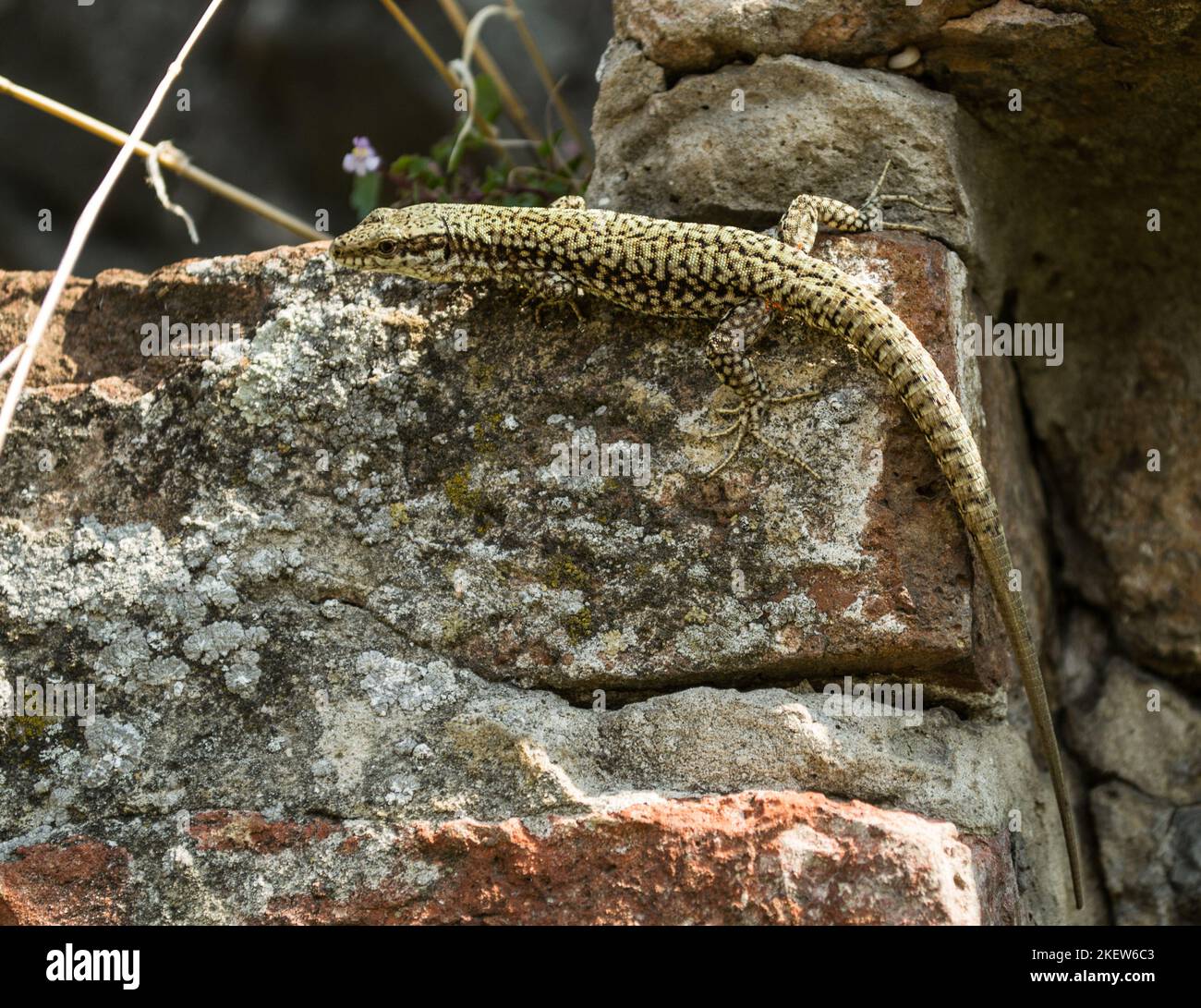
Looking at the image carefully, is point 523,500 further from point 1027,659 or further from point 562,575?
point 1027,659

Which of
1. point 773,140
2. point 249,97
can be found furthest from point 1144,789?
point 249,97

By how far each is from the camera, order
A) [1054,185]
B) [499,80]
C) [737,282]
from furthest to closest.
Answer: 1. [499,80]
2. [1054,185]
3. [737,282]

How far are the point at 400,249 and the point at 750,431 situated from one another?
3.39 feet

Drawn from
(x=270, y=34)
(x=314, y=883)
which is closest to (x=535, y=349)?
(x=314, y=883)

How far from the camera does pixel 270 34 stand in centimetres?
499

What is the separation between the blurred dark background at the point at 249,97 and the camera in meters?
4.92

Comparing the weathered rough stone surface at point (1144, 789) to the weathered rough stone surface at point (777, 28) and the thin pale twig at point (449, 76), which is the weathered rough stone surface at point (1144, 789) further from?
the thin pale twig at point (449, 76)

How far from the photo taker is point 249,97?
197 inches

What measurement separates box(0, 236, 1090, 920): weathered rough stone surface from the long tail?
7cm

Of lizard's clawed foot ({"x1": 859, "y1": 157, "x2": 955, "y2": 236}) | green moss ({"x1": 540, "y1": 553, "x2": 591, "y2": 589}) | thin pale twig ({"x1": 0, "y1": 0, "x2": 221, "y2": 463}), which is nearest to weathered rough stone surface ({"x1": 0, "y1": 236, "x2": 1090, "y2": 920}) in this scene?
green moss ({"x1": 540, "y1": 553, "x2": 591, "y2": 589})

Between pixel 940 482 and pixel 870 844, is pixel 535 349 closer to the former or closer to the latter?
pixel 940 482

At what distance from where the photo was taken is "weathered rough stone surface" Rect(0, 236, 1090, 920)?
262cm

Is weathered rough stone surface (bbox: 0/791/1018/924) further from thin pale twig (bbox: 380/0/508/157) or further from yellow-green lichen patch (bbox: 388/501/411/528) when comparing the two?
thin pale twig (bbox: 380/0/508/157)

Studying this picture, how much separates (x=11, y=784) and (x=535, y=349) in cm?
157
